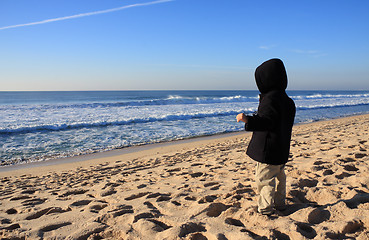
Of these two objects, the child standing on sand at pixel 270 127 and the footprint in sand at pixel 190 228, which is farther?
the child standing on sand at pixel 270 127

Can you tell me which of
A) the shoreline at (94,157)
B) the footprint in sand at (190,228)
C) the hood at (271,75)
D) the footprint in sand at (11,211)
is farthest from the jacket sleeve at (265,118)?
the shoreline at (94,157)

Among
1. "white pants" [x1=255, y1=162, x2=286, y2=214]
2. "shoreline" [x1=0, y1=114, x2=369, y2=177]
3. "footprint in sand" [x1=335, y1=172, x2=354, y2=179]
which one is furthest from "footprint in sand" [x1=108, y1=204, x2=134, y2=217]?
"shoreline" [x1=0, y1=114, x2=369, y2=177]

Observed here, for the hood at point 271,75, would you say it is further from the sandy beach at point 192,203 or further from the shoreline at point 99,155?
the shoreline at point 99,155

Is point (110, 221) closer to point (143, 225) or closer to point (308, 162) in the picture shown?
point (143, 225)

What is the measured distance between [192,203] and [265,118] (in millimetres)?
1398

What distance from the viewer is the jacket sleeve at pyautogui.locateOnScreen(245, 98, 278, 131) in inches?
96.0

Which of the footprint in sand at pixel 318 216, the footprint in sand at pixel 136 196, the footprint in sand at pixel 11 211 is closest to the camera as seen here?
the footprint in sand at pixel 318 216

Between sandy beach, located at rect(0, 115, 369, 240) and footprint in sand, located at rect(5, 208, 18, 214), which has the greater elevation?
sandy beach, located at rect(0, 115, 369, 240)

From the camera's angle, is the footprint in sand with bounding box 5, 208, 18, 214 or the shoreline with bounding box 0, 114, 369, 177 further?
the shoreline with bounding box 0, 114, 369, 177

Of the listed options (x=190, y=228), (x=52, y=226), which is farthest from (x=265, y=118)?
(x=52, y=226)

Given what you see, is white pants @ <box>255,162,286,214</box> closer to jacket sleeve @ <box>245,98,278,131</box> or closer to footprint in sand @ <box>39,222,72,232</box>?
jacket sleeve @ <box>245,98,278,131</box>

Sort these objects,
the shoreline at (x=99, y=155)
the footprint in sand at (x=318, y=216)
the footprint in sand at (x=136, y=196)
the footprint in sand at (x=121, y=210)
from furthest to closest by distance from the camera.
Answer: the shoreline at (x=99, y=155)
the footprint in sand at (x=136, y=196)
the footprint in sand at (x=121, y=210)
the footprint in sand at (x=318, y=216)

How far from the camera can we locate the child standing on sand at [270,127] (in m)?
2.53

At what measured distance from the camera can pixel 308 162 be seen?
4816 millimetres
